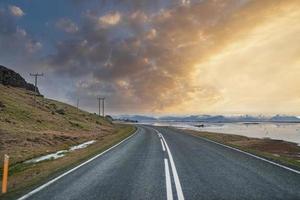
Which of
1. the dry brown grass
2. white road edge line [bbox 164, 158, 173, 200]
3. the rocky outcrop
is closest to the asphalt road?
white road edge line [bbox 164, 158, 173, 200]

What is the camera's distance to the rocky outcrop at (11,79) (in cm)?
12760

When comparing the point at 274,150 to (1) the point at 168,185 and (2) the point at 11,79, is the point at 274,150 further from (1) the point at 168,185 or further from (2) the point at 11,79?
(2) the point at 11,79

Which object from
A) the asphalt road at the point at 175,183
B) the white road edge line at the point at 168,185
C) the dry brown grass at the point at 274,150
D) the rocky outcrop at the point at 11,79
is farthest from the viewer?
the rocky outcrop at the point at 11,79

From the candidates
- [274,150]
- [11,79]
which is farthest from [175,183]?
[11,79]

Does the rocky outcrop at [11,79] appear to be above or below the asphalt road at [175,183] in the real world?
above

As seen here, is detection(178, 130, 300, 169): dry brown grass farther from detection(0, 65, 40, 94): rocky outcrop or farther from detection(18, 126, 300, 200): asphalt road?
detection(0, 65, 40, 94): rocky outcrop

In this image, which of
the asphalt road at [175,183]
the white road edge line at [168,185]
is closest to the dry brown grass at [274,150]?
the asphalt road at [175,183]

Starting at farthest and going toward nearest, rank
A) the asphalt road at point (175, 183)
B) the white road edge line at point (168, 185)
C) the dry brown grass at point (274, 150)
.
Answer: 1. the dry brown grass at point (274, 150)
2. the asphalt road at point (175, 183)
3. the white road edge line at point (168, 185)

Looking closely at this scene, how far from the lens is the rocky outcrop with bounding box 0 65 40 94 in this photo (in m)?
128

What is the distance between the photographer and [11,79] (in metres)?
133

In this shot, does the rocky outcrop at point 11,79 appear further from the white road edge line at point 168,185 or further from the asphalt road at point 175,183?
the white road edge line at point 168,185

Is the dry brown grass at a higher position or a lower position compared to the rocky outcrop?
lower

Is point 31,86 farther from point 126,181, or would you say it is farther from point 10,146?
point 126,181

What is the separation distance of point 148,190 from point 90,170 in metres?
4.80
